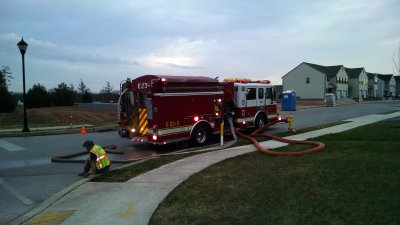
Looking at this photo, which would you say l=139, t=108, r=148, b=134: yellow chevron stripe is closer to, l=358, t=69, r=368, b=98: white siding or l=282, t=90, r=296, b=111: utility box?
l=282, t=90, r=296, b=111: utility box

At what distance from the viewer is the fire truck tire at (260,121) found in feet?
58.7

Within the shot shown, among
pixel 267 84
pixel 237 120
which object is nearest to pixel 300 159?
pixel 237 120

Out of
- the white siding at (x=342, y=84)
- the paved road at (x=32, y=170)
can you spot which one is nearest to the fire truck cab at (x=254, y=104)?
the paved road at (x=32, y=170)

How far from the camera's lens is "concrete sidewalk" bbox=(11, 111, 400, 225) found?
5879 mm

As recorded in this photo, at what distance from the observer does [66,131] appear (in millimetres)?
20531

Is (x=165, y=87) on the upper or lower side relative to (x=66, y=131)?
upper

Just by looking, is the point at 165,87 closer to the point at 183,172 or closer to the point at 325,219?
the point at 183,172

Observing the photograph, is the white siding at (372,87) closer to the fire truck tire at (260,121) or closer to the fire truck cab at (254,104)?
the fire truck cab at (254,104)

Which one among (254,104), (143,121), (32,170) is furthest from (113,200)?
(254,104)

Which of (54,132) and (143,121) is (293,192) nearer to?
(143,121)

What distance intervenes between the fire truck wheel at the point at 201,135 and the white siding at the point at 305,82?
6679 cm

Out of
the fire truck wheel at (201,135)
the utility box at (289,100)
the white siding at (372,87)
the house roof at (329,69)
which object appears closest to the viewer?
the fire truck wheel at (201,135)

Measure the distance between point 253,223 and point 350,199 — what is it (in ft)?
6.07

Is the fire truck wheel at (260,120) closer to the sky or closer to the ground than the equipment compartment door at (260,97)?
closer to the ground
